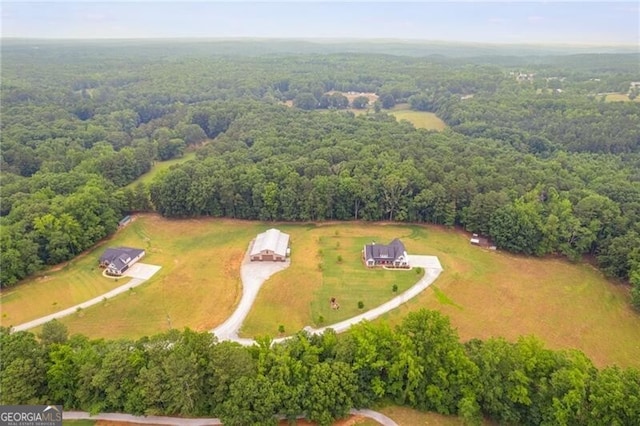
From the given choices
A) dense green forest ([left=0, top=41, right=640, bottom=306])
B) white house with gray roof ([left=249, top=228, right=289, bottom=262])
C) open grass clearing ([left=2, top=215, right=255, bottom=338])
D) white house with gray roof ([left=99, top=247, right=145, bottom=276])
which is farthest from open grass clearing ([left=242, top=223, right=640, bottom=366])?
white house with gray roof ([left=99, top=247, right=145, bottom=276])

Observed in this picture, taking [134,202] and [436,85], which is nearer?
[134,202]

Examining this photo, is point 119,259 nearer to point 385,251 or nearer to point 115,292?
point 115,292

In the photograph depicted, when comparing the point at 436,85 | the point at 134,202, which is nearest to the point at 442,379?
the point at 134,202

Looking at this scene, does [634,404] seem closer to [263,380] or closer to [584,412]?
[584,412]

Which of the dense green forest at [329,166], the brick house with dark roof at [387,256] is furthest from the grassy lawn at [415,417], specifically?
the dense green forest at [329,166]

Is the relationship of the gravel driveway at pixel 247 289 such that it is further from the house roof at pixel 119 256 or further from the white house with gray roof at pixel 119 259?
the house roof at pixel 119 256
